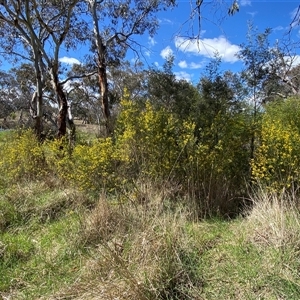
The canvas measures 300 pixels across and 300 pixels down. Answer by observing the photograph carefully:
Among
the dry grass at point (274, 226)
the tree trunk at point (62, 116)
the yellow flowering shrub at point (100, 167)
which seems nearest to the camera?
the dry grass at point (274, 226)

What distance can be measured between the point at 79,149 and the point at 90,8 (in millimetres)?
7196

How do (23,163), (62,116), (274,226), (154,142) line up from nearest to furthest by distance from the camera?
(274,226) → (154,142) → (23,163) → (62,116)

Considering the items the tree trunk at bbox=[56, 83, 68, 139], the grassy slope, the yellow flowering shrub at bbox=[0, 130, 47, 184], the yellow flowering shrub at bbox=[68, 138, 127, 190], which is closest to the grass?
the grassy slope

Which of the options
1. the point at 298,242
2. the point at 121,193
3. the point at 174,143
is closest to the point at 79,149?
the point at 121,193

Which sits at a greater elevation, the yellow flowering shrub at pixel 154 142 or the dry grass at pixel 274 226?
the yellow flowering shrub at pixel 154 142

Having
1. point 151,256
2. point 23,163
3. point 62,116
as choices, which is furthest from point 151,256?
point 62,116

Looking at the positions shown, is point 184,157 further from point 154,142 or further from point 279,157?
point 279,157

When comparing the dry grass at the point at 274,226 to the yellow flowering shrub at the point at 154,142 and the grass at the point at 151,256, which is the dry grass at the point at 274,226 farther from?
the yellow flowering shrub at the point at 154,142

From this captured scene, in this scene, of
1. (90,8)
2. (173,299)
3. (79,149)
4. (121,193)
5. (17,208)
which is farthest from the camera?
(90,8)

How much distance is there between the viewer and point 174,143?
4508 mm

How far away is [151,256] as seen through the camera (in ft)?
8.38

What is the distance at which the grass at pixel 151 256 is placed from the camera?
2318mm

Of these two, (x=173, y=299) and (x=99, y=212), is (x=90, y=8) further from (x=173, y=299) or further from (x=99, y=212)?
(x=173, y=299)

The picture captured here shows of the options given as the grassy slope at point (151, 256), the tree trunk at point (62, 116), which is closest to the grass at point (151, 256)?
the grassy slope at point (151, 256)
